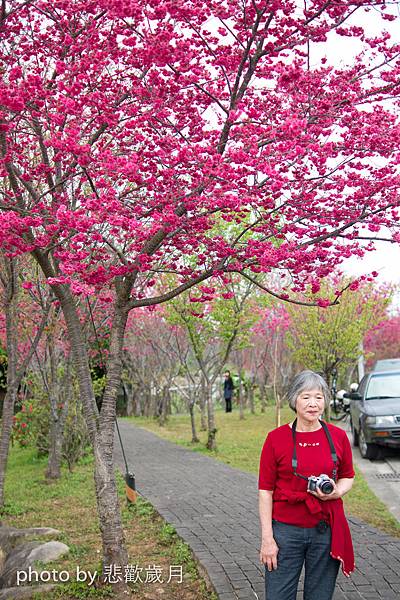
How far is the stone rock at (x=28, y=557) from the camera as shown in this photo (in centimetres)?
580

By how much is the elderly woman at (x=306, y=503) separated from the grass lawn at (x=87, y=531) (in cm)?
170

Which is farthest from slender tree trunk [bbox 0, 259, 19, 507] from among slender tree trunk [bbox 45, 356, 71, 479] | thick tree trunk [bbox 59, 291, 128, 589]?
thick tree trunk [bbox 59, 291, 128, 589]

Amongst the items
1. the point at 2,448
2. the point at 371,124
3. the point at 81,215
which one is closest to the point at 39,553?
the point at 2,448

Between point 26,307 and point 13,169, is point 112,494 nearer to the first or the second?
point 13,169

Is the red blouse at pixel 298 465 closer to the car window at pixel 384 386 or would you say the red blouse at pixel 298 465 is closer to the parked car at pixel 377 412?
the parked car at pixel 377 412

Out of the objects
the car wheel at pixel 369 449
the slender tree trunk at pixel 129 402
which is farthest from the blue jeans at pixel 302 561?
the slender tree trunk at pixel 129 402

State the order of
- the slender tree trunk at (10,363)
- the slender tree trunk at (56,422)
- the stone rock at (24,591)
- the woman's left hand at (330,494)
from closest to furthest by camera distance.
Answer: the woman's left hand at (330,494) → the stone rock at (24,591) → the slender tree trunk at (10,363) → the slender tree trunk at (56,422)

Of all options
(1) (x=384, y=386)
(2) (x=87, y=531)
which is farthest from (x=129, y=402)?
(2) (x=87, y=531)

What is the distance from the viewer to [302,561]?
3.50 m

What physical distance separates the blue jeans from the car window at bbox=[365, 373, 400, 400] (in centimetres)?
982

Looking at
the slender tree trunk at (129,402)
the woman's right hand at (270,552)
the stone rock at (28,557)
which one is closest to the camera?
the woman's right hand at (270,552)

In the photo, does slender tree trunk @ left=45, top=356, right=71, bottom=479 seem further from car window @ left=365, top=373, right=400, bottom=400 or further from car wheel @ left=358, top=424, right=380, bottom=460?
car window @ left=365, top=373, right=400, bottom=400

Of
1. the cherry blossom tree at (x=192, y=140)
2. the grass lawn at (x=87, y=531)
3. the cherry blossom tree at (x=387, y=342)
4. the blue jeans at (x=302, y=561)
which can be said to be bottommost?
the grass lawn at (x=87, y=531)

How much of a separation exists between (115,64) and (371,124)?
7.55ft
